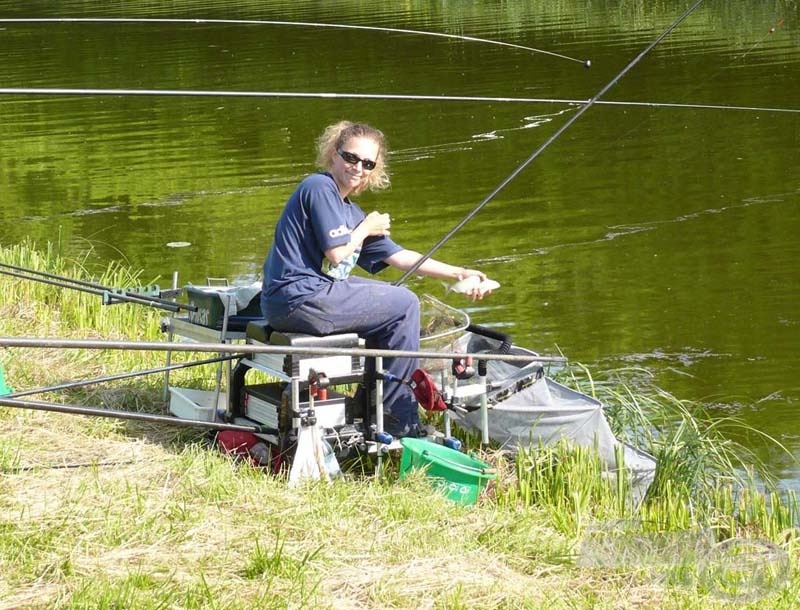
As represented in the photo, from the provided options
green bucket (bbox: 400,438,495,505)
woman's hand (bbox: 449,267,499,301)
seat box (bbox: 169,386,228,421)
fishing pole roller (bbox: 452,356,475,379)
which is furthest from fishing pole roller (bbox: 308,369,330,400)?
woman's hand (bbox: 449,267,499,301)

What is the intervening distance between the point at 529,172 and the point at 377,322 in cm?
758

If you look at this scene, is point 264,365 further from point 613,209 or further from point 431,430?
point 613,209

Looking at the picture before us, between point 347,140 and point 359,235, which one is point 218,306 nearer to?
point 359,235

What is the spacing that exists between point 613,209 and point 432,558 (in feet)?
22.8

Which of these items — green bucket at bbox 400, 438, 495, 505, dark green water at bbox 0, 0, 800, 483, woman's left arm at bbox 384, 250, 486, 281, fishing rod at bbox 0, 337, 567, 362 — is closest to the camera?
fishing rod at bbox 0, 337, 567, 362

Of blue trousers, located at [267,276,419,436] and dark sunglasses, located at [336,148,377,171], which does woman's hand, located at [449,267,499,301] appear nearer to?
blue trousers, located at [267,276,419,436]

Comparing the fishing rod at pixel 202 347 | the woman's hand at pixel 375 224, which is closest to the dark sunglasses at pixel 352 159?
the woman's hand at pixel 375 224

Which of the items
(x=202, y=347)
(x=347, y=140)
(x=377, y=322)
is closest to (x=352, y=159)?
(x=347, y=140)

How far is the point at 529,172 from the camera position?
11.3 metres

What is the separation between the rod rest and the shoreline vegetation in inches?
14.5

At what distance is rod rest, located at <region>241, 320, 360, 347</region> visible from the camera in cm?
366

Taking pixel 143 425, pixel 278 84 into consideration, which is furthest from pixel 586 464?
pixel 278 84

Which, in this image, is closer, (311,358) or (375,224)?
(311,358)

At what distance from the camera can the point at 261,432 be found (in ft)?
12.6
